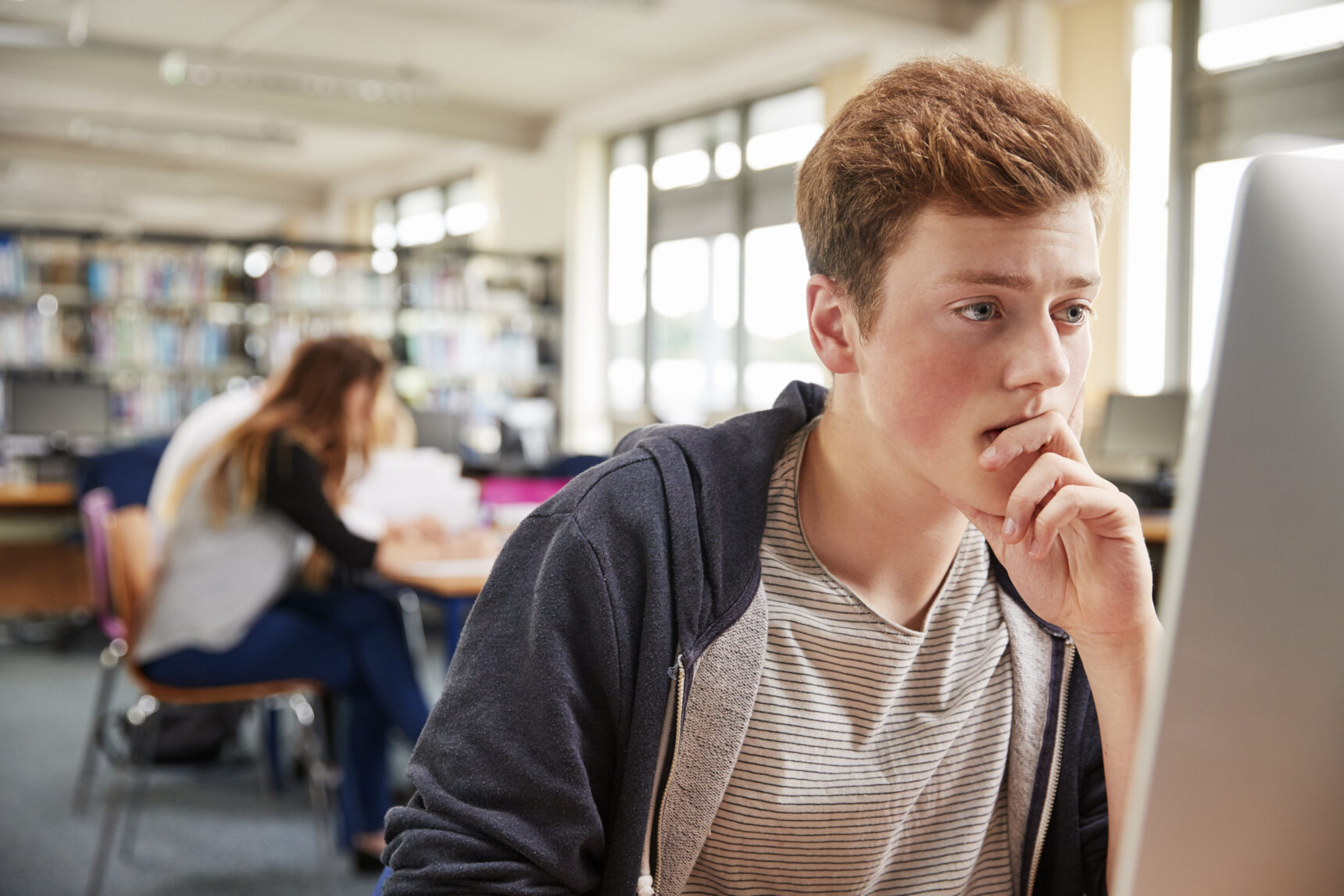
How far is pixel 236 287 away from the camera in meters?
6.88

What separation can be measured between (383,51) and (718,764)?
23.1 ft

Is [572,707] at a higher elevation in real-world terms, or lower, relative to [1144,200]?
lower

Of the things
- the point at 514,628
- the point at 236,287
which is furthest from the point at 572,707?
the point at 236,287

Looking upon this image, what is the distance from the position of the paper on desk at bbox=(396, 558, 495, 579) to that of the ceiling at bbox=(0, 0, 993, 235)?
3.15m

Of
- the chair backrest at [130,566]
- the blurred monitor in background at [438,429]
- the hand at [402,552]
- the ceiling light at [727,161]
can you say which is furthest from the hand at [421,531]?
the ceiling light at [727,161]

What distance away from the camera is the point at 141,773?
3.38 meters

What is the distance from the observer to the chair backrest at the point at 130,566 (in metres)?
2.57

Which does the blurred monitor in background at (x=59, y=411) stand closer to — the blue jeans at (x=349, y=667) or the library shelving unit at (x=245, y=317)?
the library shelving unit at (x=245, y=317)

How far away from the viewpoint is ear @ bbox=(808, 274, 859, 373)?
0.88m

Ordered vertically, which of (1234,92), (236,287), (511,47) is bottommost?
(236,287)

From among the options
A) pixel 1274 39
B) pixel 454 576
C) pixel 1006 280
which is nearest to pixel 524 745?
pixel 1006 280

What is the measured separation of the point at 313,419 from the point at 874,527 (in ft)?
7.16

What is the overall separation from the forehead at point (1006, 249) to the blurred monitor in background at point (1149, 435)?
3986 mm

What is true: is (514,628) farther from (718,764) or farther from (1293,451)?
(1293,451)
